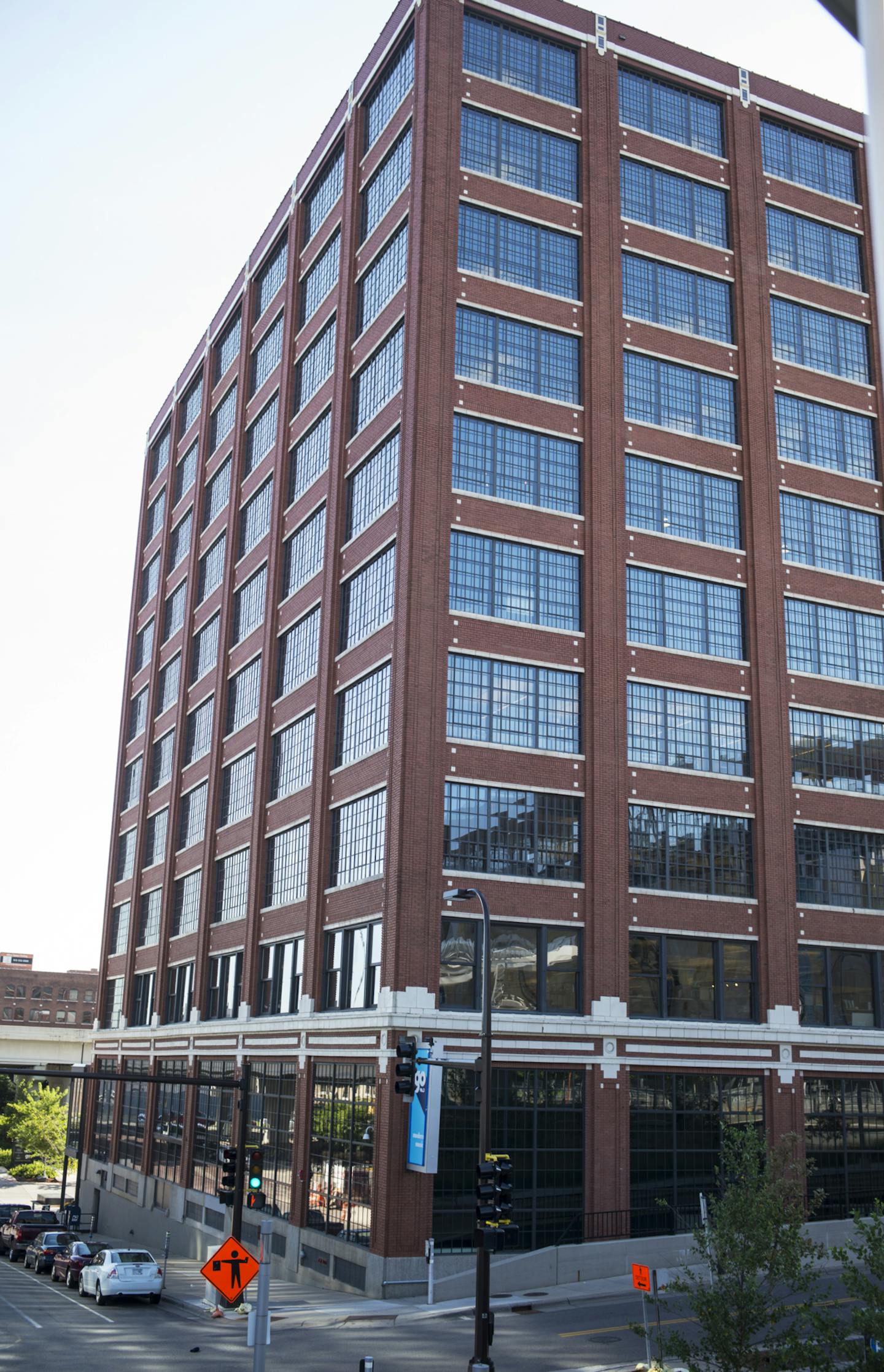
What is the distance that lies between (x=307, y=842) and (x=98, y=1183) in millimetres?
35198

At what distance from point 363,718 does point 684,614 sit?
12.0 meters

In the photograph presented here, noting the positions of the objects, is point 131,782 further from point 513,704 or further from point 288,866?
point 513,704

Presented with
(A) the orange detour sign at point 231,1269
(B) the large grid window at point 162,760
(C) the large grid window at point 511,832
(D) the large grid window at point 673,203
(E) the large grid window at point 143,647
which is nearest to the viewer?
(A) the orange detour sign at point 231,1269

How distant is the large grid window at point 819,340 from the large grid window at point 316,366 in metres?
17.6

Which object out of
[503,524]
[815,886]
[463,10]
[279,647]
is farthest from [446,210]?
[815,886]

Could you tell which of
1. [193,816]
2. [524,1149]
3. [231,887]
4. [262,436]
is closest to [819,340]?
[262,436]

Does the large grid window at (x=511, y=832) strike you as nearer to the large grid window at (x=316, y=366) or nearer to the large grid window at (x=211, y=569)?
the large grid window at (x=316, y=366)

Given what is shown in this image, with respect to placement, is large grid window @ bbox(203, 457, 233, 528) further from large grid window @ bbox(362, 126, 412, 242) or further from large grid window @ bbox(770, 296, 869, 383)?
large grid window @ bbox(770, 296, 869, 383)

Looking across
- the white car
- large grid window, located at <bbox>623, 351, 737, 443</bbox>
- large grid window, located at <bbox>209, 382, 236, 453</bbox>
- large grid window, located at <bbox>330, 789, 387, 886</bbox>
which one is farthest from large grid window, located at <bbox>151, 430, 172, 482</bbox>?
the white car

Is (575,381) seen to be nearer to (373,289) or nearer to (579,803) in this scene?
(373,289)

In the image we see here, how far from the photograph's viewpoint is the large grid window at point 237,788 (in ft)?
182

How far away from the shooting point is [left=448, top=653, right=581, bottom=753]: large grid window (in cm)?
4112

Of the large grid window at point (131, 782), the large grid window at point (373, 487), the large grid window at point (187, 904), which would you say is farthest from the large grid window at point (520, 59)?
the large grid window at point (131, 782)

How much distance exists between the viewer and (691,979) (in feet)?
140
